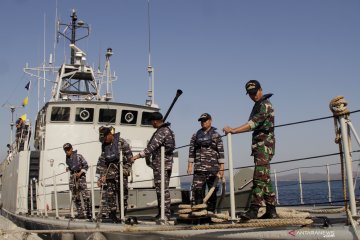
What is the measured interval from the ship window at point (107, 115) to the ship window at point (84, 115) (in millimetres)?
239

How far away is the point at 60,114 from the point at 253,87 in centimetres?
766

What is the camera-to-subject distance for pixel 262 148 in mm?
4262

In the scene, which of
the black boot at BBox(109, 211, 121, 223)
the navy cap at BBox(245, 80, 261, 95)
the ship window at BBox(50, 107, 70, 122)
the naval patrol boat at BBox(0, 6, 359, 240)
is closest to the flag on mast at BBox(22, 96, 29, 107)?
the naval patrol boat at BBox(0, 6, 359, 240)

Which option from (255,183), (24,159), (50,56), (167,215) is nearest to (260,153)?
(255,183)

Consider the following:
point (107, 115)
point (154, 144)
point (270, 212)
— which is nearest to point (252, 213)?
point (270, 212)

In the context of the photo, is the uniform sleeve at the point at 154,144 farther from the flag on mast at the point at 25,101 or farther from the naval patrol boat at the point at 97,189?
the flag on mast at the point at 25,101

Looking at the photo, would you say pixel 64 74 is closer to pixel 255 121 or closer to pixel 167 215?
pixel 167 215

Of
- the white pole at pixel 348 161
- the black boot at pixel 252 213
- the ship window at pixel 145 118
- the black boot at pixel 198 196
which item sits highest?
the ship window at pixel 145 118

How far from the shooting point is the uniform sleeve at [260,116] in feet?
13.8

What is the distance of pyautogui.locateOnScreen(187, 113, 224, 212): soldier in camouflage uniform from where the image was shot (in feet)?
17.1

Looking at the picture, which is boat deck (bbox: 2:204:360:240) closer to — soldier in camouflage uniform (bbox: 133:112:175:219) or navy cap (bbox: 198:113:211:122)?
soldier in camouflage uniform (bbox: 133:112:175:219)

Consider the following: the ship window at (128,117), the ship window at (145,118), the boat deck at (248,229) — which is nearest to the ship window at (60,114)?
the ship window at (128,117)

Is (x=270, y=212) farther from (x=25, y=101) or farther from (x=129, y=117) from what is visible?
(x=25, y=101)

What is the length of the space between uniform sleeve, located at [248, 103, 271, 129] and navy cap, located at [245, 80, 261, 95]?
0.18 metres
